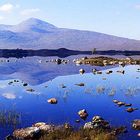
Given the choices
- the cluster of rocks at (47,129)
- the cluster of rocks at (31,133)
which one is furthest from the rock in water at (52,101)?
the cluster of rocks at (31,133)

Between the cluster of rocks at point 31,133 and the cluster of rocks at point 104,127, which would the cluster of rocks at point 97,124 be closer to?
the cluster of rocks at point 104,127

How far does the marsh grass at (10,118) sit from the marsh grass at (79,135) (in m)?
5.63

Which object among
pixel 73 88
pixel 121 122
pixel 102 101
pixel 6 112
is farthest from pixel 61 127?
pixel 73 88

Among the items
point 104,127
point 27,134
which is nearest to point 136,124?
point 104,127

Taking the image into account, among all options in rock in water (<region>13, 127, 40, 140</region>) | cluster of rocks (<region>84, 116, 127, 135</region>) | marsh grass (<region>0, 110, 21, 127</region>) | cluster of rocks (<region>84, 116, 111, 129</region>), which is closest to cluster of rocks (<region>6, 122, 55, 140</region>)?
rock in water (<region>13, 127, 40, 140</region>)

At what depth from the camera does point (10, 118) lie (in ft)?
110

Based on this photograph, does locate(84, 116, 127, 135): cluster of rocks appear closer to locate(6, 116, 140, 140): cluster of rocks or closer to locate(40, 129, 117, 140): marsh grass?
locate(6, 116, 140, 140): cluster of rocks

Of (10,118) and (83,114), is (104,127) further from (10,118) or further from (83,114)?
(10,118)

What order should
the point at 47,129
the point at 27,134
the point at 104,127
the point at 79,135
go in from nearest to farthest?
the point at 79,135 → the point at 27,134 → the point at 47,129 → the point at 104,127

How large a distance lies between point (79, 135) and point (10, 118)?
8.81 m

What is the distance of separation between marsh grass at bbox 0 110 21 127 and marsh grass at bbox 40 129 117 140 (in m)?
5.63

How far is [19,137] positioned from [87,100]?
18.1 m

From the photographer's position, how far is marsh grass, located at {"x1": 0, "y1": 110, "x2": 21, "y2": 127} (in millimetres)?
31916

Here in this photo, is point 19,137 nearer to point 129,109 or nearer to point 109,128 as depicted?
point 109,128
